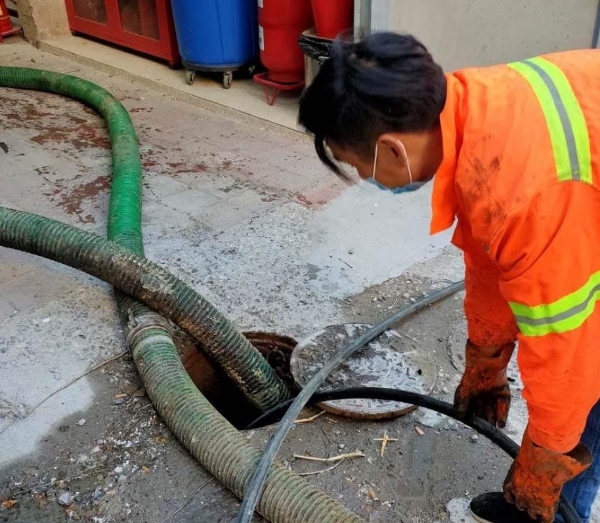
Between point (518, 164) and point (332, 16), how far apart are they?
3.56 m

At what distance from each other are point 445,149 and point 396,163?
0.13 m

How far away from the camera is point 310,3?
464 cm

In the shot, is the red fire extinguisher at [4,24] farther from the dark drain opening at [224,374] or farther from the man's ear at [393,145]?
the man's ear at [393,145]

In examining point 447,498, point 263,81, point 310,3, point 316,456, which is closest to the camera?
point 447,498

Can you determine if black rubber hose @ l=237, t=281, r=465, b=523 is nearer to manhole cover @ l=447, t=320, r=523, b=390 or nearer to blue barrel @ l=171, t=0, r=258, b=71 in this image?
manhole cover @ l=447, t=320, r=523, b=390

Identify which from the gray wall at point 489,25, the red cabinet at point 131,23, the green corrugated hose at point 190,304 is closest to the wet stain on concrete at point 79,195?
the green corrugated hose at point 190,304

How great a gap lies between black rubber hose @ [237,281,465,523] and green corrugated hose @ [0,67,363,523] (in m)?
0.06

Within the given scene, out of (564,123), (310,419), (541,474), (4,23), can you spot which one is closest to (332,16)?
(310,419)

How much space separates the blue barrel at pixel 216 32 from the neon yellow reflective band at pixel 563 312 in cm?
442

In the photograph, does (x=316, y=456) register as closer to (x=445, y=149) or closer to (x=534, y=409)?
(x=534, y=409)

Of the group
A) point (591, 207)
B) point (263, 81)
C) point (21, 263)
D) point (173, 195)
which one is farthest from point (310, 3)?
point (591, 207)

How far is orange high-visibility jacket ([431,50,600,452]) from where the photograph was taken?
1082mm

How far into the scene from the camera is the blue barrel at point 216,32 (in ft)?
16.2

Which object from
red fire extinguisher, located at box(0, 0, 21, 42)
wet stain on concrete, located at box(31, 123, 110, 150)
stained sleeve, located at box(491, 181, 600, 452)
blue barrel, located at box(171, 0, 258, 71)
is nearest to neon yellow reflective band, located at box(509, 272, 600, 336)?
stained sleeve, located at box(491, 181, 600, 452)
